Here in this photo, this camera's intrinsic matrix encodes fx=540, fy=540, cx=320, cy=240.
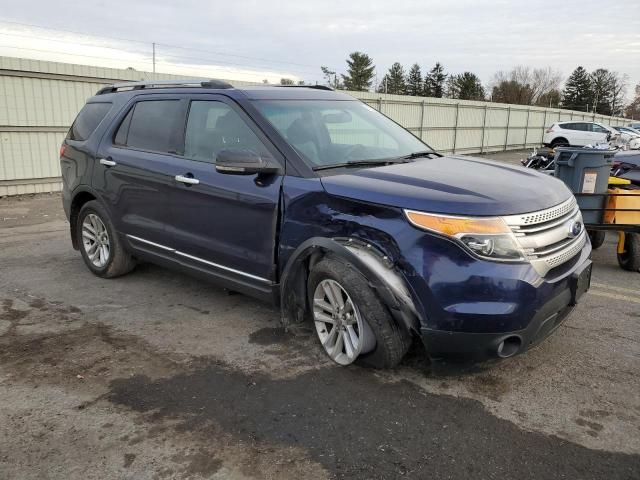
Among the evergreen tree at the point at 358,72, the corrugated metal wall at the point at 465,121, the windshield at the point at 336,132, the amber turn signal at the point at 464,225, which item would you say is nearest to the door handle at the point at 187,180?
the windshield at the point at 336,132

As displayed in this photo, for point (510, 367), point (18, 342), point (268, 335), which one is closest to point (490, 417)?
point (510, 367)

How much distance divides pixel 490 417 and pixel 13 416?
8.73ft

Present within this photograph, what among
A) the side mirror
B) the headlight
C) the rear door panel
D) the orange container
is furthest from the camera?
the orange container

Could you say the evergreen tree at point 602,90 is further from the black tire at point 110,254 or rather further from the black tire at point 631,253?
the black tire at point 110,254

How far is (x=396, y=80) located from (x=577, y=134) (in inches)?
2070

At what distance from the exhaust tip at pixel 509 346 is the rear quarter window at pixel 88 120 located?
4.32 m

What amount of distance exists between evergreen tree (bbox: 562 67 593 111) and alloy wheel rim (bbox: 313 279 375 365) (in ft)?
318

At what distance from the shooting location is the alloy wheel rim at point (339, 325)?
11.0 ft

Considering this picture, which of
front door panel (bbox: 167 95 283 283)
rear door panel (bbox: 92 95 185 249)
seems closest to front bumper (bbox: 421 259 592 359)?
front door panel (bbox: 167 95 283 283)

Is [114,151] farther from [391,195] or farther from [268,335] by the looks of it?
[391,195]

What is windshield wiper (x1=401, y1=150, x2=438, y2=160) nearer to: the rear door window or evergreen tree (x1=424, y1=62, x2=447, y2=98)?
the rear door window

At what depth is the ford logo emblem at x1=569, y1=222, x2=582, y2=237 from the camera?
3433 millimetres

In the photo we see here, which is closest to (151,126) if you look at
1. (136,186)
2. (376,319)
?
(136,186)

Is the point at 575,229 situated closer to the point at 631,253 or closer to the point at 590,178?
the point at 590,178
